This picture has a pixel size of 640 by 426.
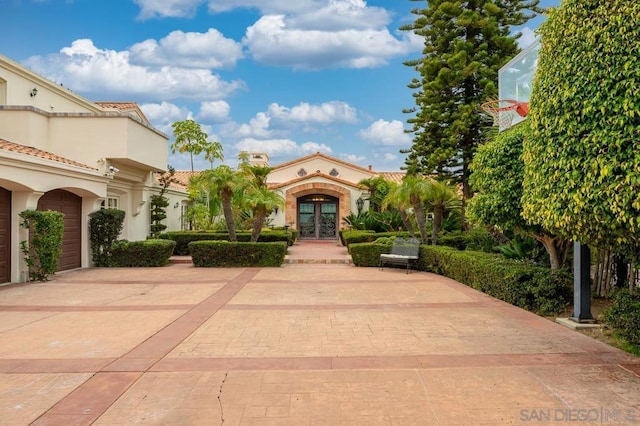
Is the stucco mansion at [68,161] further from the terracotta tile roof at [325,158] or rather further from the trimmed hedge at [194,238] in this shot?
the terracotta tile roof at [325,158]

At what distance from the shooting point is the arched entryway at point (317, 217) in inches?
1071

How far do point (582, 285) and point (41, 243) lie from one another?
38.5 ft

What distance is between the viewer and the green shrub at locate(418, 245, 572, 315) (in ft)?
24.5

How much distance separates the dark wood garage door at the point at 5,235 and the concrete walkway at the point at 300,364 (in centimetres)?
231

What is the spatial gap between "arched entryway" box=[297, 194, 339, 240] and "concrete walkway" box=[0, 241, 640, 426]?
60.8 feet

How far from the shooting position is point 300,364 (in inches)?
187

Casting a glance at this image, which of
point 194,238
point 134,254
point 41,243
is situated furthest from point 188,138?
point 41,243

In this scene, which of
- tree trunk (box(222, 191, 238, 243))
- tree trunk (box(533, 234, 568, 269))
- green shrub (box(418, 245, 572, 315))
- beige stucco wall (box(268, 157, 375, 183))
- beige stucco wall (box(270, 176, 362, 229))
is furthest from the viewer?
beige stucco wall (box(268, 157, 375, 183))

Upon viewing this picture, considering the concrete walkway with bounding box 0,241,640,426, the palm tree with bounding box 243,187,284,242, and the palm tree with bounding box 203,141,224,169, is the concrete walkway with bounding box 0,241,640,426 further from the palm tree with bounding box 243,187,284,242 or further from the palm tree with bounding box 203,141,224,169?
the palm tree with bounding box 203,141,224,169

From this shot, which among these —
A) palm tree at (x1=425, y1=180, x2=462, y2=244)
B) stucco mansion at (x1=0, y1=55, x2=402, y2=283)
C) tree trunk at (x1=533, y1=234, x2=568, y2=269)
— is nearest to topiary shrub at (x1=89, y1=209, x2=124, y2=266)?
stucco mansion at (x1=0, y1=55, x2=402, y2=283)

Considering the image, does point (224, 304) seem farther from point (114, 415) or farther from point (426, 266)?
point (426, 266)

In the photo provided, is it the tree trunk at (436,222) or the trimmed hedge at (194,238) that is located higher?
the tree trunk at (436,222)

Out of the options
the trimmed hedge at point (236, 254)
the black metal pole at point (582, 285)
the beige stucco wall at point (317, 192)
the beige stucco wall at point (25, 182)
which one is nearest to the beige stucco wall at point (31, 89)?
the beige stucco wall at point (25, 182)

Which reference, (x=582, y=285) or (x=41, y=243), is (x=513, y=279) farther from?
(x=41, y=243)
